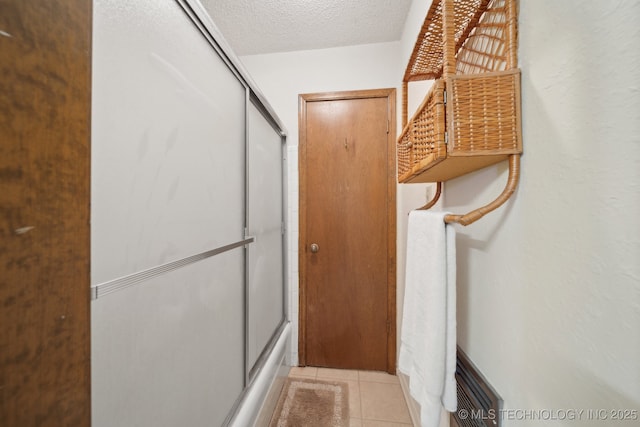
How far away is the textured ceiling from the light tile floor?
239 cm

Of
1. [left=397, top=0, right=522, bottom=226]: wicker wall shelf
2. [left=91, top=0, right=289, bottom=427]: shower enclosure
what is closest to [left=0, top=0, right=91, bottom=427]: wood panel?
[left=91, top=0, right=289, bottom=427]: shower enclosure

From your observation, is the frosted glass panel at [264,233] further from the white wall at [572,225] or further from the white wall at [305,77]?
the white wall at [572,225]

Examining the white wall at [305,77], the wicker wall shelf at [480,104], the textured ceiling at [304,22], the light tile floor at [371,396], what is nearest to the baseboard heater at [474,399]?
the wicker wall shelf at [480,104]

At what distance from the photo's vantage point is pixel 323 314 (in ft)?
6.03

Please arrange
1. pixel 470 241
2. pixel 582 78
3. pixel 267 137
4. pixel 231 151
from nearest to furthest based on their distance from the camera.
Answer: pixel 582 78, pixel 470 241, pixel 231 151, pixel 267 137

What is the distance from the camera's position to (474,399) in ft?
2.37

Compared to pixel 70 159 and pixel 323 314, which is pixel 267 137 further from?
pixel 323 314

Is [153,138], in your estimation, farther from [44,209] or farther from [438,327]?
[438,327]

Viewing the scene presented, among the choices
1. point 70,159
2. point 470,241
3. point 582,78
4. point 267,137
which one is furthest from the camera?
point 267,137

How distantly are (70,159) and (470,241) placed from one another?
3.17 feet

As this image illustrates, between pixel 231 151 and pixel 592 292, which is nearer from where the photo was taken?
pixel 592 292

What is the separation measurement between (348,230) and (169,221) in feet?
4.36

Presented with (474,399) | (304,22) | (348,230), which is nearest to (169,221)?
(474,399)

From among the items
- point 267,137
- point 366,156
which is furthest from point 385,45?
point 267,137
